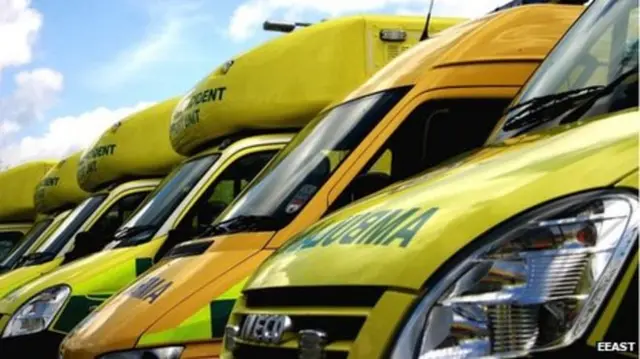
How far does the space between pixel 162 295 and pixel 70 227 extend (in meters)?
5.45

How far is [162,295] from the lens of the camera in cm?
523

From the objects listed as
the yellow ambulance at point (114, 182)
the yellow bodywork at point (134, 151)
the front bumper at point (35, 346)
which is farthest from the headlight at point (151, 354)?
the yellow bodywork at point (134, 151)

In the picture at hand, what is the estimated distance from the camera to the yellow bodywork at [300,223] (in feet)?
16.6

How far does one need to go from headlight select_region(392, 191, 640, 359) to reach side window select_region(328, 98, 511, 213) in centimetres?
257

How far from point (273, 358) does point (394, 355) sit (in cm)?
61

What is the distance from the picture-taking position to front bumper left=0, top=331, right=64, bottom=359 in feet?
23.7

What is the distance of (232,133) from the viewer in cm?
786

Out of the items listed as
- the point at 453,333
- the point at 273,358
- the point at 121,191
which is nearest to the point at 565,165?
the point at 453,333

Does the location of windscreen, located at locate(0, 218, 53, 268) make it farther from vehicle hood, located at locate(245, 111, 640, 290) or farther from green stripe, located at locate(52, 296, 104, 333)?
vehicle hood, located at locate(245, 111, 640, 290)

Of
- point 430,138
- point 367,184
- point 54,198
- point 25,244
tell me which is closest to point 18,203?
point 54,198

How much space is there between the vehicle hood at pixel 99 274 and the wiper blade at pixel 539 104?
11.2 feet

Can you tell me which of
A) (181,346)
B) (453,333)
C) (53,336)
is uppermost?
(453,333)

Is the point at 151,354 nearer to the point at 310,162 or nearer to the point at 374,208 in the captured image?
the point at 310,162

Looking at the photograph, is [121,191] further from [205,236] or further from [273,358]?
[273,358]
